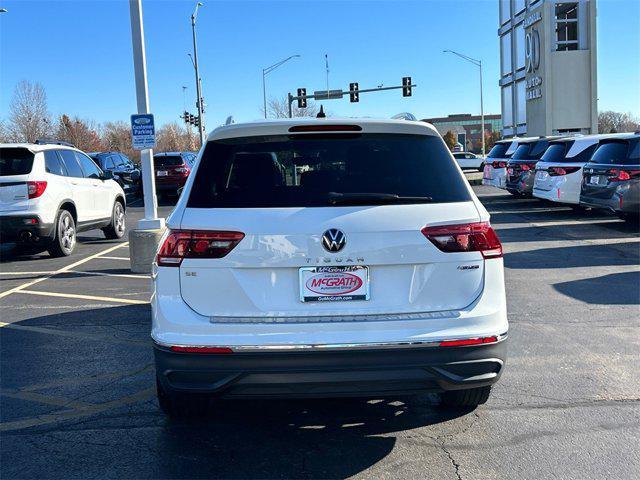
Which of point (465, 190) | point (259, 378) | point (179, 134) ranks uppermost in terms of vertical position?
point (179, 134)

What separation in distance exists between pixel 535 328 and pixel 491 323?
2.94 meters

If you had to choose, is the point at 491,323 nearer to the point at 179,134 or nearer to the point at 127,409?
the point at 127,409

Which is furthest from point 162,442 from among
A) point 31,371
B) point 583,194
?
point 583,194

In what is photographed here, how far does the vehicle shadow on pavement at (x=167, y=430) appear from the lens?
11.3 ft

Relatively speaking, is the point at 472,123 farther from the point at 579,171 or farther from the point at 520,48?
the point at 579,171

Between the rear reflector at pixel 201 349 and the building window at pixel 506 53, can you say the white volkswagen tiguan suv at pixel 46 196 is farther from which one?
the building window at pixel 506 53

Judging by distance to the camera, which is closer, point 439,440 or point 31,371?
point 439,440

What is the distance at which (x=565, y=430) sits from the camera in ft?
12.5

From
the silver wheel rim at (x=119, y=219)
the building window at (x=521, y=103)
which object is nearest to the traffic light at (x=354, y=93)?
the building window at (x=521, y=103)

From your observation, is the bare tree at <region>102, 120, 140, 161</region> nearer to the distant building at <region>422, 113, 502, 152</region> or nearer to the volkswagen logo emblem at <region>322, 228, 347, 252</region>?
the volkswagen logo emblem at <region>322, 228, 347, 252</region>

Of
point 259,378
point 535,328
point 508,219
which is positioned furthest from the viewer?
point 508,219

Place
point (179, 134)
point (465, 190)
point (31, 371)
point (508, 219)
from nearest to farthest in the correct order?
point (465, 190) < point (31, 371) < point (508, 219) < point (179, 134)

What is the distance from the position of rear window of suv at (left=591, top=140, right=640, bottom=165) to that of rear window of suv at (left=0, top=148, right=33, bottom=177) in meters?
10.3

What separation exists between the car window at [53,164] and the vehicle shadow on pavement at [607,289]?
798 cm
